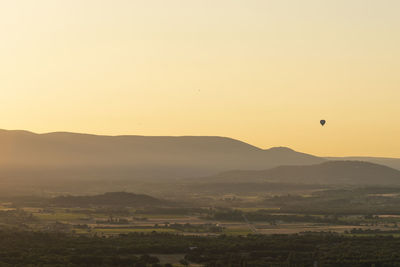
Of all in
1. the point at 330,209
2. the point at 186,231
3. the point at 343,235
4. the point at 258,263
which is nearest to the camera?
the point at 258,263

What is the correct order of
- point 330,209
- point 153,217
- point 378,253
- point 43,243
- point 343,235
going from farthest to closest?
point 330,209 → point 153,217 → point 343,235 → point 43,243 → point 378,253

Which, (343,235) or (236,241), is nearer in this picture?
(236,241)

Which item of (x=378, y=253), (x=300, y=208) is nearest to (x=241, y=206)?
(x=300, y=208)

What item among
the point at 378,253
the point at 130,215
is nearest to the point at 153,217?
the point at 130,215

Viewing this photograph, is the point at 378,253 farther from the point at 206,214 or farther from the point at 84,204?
the point at 84,204

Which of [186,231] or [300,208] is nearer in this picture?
[186,231]

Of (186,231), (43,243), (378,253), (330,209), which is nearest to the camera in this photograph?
(378,253)

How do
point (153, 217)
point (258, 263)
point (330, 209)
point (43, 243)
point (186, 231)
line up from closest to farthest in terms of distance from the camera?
point (258, 263) < point (43, 243) < point (186, 231) < point (153, 217) < point (330, 209)

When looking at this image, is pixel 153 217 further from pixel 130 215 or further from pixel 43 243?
pixel 43 243
